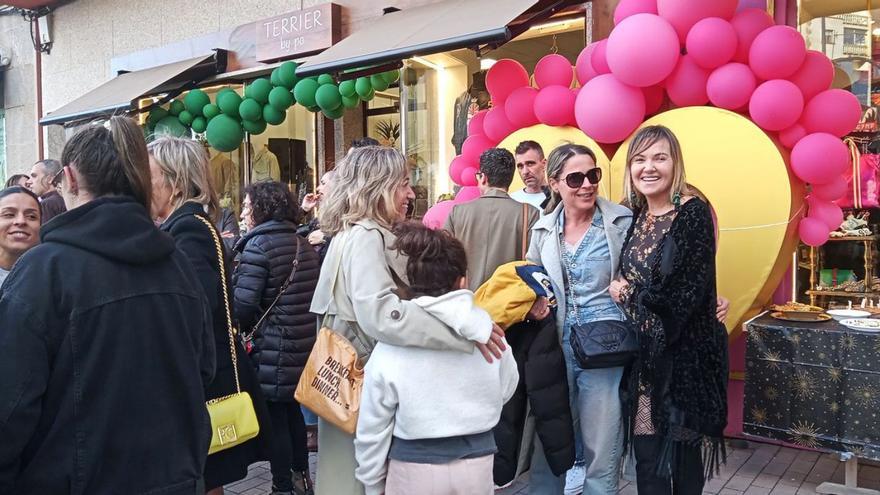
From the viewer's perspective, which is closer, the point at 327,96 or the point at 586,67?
the point at 586,67

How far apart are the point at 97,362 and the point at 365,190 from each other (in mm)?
1262

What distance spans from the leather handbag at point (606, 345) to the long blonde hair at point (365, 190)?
971 mm

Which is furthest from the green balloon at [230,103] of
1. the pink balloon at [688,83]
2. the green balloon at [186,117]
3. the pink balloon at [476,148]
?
the pink balloon at [688,83]

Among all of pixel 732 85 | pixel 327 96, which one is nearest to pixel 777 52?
pixel 732 85

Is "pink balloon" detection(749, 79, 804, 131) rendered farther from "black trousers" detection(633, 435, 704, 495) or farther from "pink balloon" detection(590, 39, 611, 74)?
"black trousers" detection(633, 435, 704, 495)

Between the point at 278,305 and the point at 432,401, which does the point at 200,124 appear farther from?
the point at 432,401

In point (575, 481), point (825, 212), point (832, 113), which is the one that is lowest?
point (575, 481)

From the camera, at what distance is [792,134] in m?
4.06

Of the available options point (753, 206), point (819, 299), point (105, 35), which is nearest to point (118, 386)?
point (753, 206)

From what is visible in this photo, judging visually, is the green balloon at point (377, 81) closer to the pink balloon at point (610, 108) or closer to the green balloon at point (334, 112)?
the green balloon at point (334, 112)

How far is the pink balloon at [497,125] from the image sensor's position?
533 cm

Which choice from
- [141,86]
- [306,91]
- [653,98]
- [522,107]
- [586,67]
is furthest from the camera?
[141,86]

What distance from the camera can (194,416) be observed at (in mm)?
1892

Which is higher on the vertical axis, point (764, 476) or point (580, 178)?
point (580, 178)
